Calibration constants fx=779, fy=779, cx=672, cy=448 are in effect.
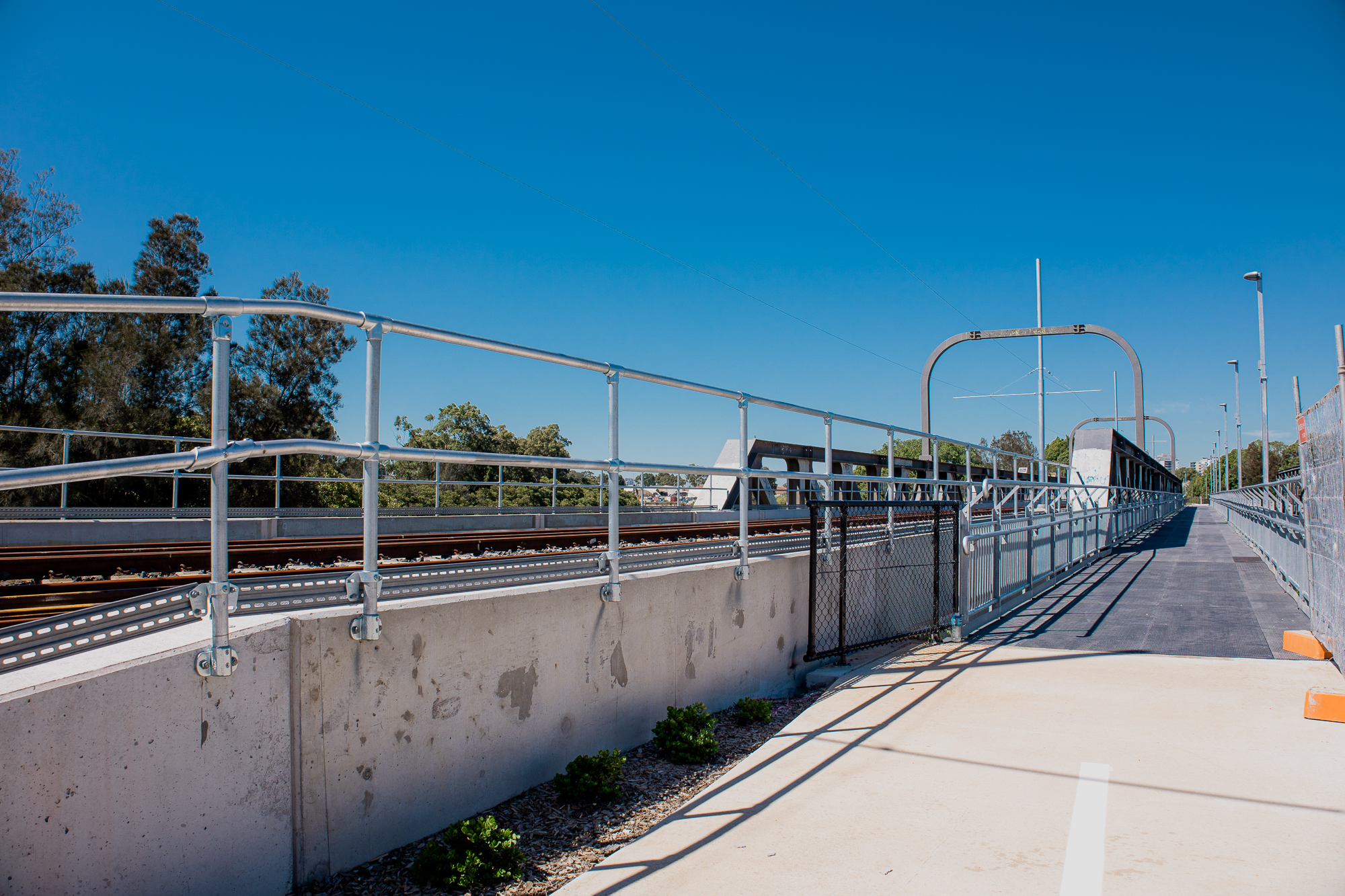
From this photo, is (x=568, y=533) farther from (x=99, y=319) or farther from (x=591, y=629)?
(x=99, y=319)

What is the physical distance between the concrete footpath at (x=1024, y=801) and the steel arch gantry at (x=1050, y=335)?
2501 cm

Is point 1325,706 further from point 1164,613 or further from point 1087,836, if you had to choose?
point 1164,613

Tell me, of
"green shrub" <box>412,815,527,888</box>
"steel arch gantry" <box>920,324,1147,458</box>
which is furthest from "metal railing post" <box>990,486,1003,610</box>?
"steel arch gantry" <box>920,324,1147,458</box>

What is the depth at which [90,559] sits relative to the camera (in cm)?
593

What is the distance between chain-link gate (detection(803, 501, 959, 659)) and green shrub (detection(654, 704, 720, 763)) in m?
1.84

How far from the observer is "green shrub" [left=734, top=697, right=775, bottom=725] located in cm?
554

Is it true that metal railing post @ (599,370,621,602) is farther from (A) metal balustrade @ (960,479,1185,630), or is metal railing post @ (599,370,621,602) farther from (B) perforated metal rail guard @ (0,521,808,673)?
(A) metal balustrade @ (960,479,1185,630)

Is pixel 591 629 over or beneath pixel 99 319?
beneath

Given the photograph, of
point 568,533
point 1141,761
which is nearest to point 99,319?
point 568,533

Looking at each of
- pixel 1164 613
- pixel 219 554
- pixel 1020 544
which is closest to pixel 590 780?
pixel 219 554

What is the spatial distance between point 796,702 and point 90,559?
557cm

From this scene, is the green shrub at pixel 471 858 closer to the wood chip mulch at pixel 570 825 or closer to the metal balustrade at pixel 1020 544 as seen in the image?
the wood chip mulch at pixel 570 825

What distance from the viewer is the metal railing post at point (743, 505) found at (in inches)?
228

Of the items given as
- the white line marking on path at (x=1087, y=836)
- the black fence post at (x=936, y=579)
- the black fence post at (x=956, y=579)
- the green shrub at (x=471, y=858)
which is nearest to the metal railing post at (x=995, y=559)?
the black fence post at (x=956, y=579)
